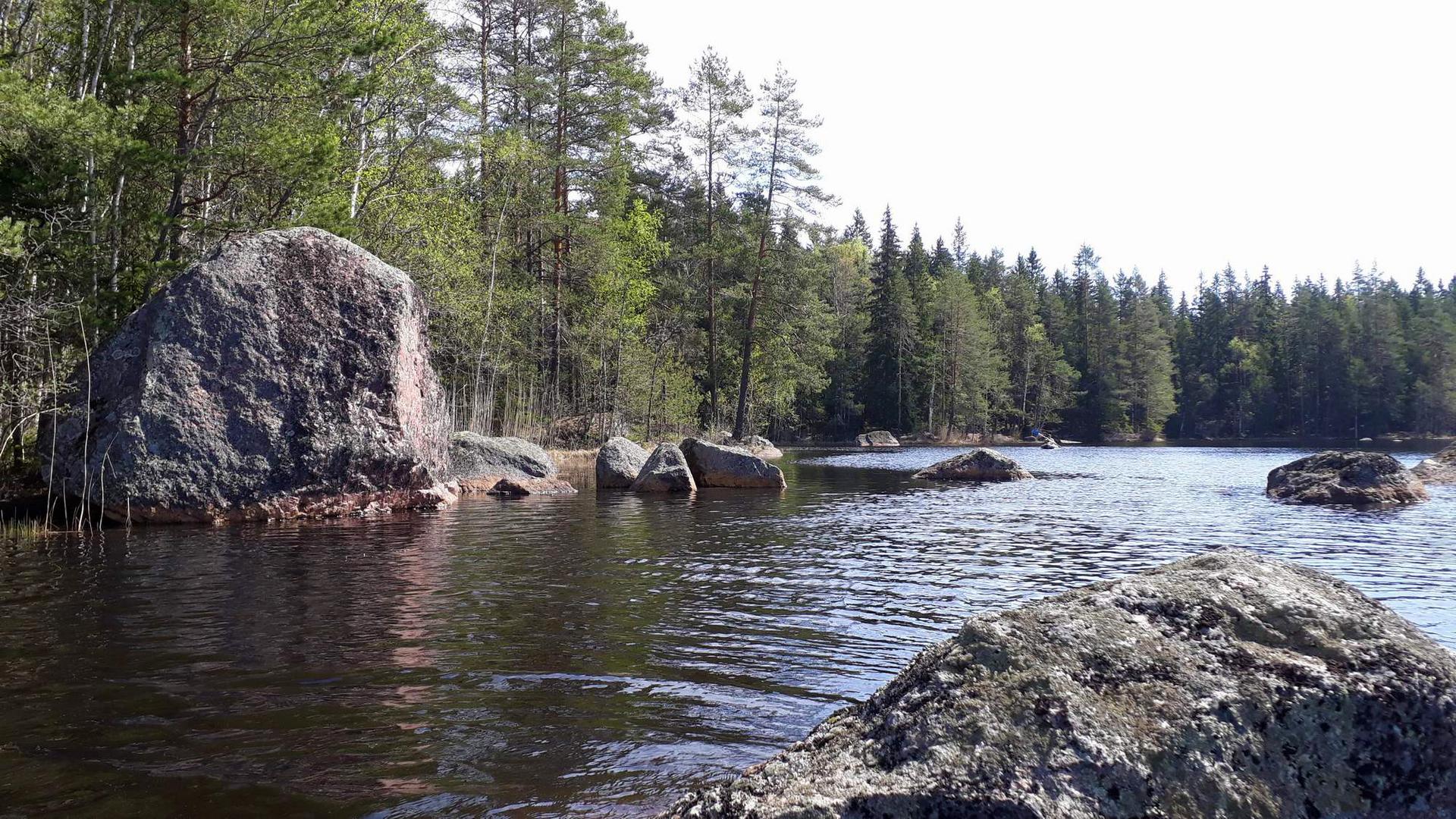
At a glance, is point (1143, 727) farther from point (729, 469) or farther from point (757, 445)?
point (757, 445)

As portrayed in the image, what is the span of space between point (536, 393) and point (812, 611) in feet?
83.8

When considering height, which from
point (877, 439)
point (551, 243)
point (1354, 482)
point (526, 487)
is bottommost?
point (526, 487)

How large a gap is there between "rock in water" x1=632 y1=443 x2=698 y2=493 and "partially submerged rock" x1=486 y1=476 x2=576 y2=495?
1.70 m

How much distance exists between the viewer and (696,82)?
40.4m

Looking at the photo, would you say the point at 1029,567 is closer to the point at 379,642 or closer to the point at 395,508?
the point at 379,642

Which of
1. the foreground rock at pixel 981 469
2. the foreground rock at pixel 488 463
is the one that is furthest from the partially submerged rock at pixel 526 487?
the foreground rock at pixel 981 469

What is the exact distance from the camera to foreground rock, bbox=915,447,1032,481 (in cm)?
2422

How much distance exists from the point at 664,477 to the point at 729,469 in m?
2.14

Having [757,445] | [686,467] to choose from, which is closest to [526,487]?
[686,467]

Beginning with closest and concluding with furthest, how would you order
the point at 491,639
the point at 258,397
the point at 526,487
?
1. the point at 491,639
2. the point at 258,397
3. the point at 526,487

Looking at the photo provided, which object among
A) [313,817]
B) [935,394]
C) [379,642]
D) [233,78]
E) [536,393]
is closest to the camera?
[313,817]

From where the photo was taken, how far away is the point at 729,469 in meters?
21.2

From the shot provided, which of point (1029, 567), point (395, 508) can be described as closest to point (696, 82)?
point (395, 508)

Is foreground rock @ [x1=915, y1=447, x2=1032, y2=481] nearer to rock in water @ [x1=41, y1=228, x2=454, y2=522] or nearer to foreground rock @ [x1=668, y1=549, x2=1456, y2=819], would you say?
rock in water @ [x1=41, y1=228, x2=454, y2=522]
